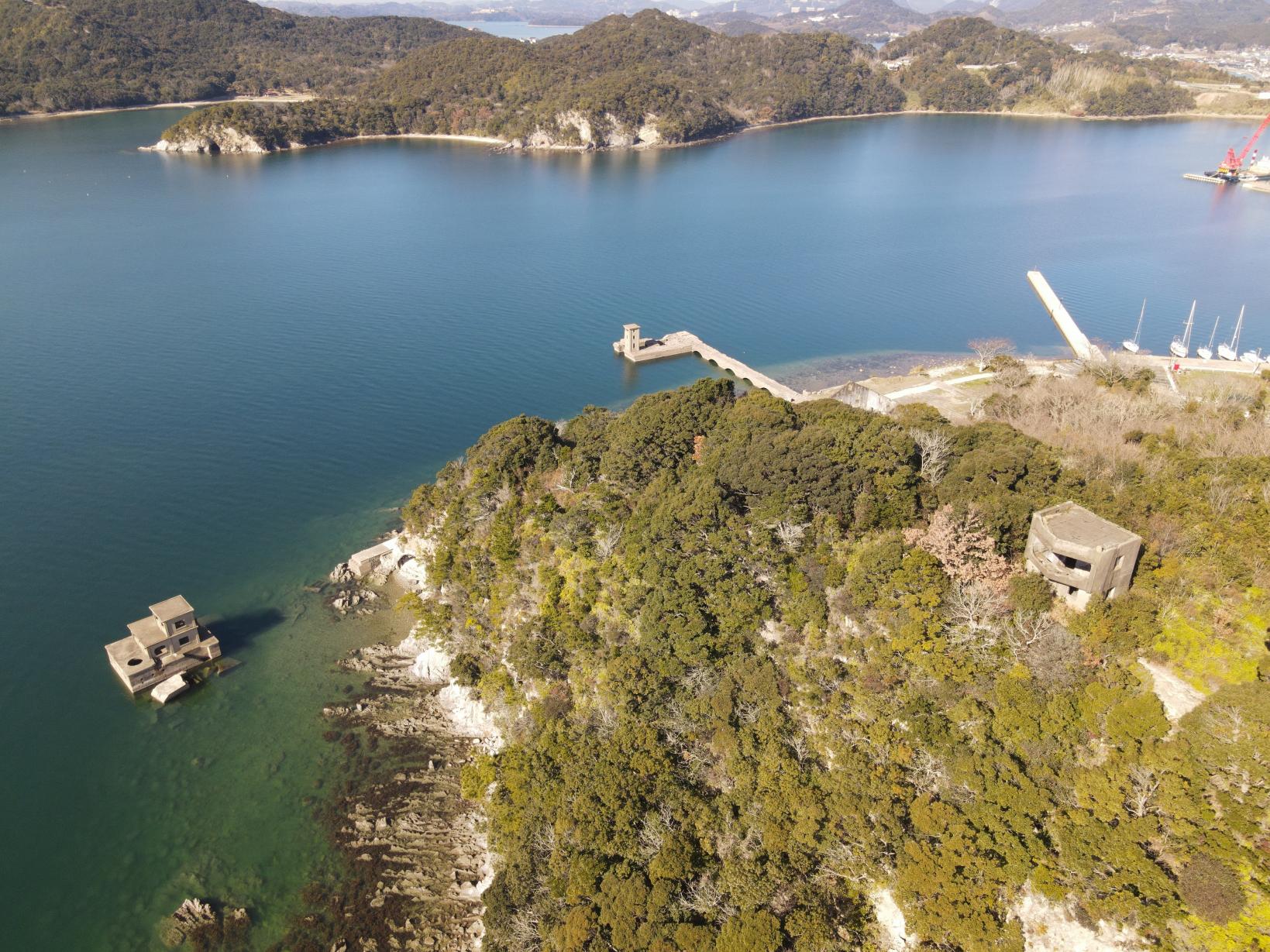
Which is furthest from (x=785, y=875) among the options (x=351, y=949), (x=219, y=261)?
(x=219, y=261)

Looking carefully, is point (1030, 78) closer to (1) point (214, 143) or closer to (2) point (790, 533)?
(1) point (214, 143)

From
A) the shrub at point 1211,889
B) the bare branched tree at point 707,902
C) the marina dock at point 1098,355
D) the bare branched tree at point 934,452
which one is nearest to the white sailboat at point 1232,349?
the marina dock at point 1098,355

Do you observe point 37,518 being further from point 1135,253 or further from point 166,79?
point 166,79

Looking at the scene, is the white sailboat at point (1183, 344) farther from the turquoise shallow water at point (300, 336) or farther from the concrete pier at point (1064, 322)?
the concrete pier at point (1064, 322)

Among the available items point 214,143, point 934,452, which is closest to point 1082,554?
point 934,452

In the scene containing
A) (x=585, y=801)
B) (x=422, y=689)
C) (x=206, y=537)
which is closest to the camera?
(x=585, y=801)

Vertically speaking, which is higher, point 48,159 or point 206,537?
point 48,159

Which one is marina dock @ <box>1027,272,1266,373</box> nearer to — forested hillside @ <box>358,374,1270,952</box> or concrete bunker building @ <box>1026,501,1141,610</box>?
forested hillside @ <box>358,374,1270,952</box>
